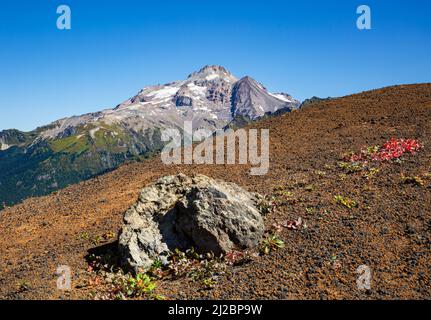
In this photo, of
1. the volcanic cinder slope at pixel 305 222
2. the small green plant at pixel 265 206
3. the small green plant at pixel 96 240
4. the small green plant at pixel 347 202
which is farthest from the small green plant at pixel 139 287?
the small green plant at pixel 347 202

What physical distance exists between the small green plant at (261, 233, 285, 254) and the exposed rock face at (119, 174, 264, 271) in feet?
1.60

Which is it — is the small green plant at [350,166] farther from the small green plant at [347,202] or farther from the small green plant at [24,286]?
the small green plant at [24,286]

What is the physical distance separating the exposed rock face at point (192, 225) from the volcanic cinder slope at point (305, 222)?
1383 mm

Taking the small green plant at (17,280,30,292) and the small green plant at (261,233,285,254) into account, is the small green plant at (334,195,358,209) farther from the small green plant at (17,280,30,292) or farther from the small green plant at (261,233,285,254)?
the small green plant at (17,280,30,292)

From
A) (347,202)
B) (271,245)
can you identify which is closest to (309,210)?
(347,202)

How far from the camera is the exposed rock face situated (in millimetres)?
16422

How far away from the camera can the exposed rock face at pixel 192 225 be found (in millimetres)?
16422

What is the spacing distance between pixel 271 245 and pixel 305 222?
251cm

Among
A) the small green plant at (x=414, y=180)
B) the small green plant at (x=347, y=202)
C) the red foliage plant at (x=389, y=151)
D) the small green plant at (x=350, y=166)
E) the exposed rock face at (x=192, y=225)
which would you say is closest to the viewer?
the exposed rock face at (x=192, y=225)

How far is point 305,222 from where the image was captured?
17969 mm

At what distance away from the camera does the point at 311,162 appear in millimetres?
27469
